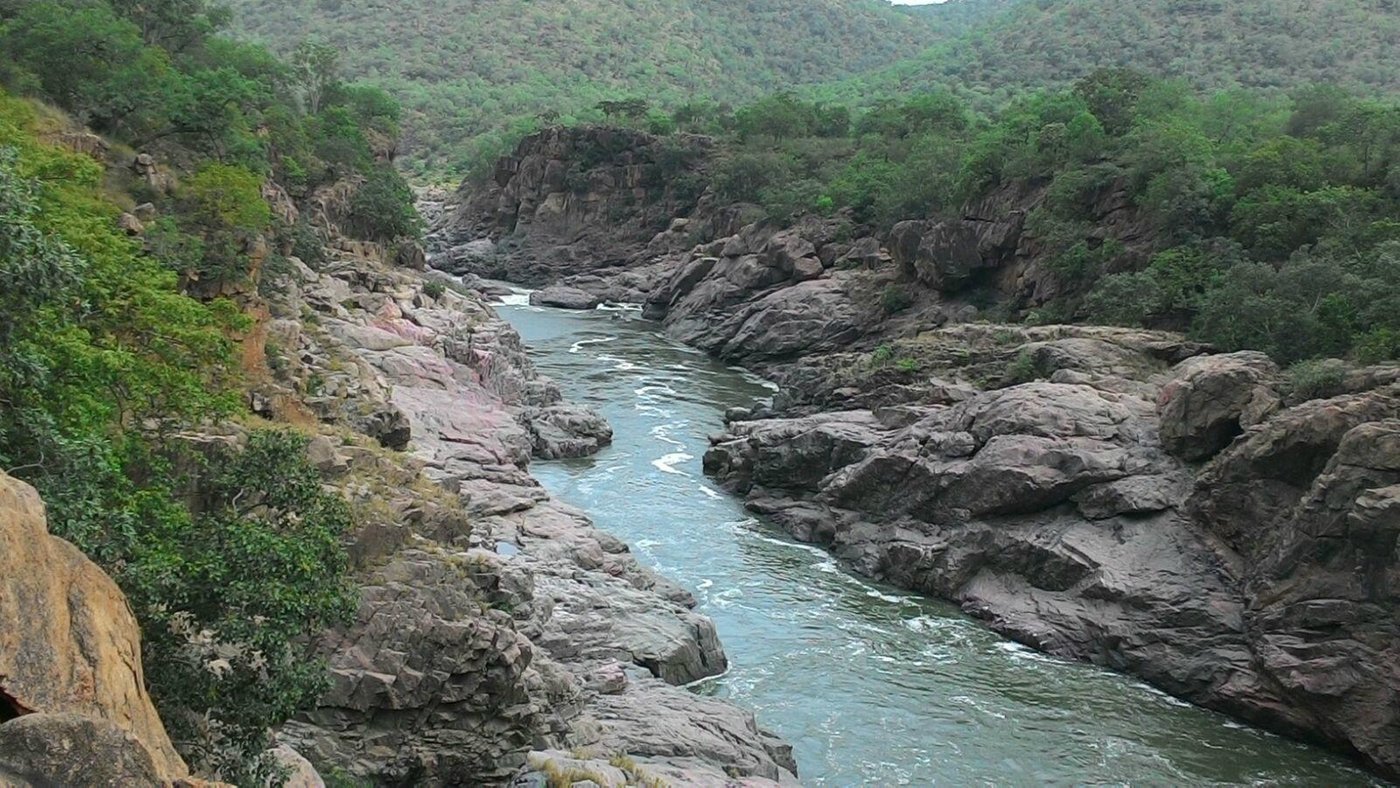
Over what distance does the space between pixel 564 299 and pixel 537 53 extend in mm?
108009

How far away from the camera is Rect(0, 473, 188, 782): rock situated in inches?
357

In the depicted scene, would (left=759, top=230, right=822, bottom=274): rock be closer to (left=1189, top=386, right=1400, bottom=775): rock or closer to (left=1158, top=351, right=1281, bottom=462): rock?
(left=1158, top=351, right=1281, bottom=462): rock

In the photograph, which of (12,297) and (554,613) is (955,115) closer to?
(554,613)

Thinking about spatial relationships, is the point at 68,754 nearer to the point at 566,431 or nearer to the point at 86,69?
the point at 86,69

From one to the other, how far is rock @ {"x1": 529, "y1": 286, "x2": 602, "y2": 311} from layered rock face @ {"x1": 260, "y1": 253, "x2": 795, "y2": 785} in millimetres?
42922

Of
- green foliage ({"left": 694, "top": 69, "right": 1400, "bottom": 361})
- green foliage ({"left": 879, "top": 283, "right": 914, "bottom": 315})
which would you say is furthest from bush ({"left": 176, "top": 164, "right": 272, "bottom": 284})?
green foliage ({"left": 879, "top": 283, "right": 914, "bottom": 315})

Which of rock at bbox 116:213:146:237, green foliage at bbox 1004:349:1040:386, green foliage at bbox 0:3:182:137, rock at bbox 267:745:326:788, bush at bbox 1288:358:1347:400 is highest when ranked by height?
green foliage at bbox 0:3:182:137

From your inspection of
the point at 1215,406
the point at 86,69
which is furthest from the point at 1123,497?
the point at 86,69

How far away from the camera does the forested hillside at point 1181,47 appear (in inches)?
4461

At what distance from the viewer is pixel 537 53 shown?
594ft

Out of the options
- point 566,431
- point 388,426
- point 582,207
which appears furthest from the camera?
point 582,207

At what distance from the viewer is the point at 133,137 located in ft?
128

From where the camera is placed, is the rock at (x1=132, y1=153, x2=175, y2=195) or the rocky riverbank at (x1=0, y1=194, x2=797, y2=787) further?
the rock at (x1=132, y1=153, x2=175, y2=195)

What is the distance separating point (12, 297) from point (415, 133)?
152m
